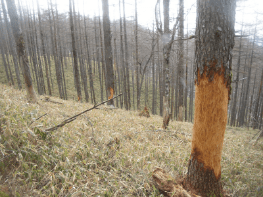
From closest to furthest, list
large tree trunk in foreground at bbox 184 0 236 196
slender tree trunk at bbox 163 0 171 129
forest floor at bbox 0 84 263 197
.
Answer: large tree trunk in foreground at bbox 184 0 236 196 < forest floor at bbox 0 84 263 197 < slender tree trunk at bbox 163 0 171 129

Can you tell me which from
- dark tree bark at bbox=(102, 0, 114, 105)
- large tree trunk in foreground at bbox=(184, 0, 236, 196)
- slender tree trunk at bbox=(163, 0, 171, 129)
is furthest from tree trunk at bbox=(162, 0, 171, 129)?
dark tree bark at bbox=(102, 0, 114, 105)

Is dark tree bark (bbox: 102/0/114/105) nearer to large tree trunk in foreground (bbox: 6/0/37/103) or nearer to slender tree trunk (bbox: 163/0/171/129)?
slender tree trunk (bbox: 163/0/171/129)

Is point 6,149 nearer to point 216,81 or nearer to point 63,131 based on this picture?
point 63,131

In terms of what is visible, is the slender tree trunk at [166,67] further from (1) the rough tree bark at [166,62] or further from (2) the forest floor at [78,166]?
(2) the forest floor at [78,166]

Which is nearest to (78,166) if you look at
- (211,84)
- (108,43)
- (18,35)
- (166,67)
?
(211,84)

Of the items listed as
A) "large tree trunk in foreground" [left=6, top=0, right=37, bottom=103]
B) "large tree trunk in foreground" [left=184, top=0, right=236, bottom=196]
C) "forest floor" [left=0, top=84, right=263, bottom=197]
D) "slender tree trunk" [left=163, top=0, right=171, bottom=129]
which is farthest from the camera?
"slender tree trunk" [left=163, top=0, right=171, bottom=129]

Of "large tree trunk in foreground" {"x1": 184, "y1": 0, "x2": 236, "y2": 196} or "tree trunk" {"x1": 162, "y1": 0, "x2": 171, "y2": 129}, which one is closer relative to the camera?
"large tree trunk in foreground" {"x1": 184, "y1": 0, "x2": 236, "y2": 196}

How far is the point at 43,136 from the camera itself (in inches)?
103

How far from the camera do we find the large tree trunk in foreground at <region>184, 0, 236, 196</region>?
176 cm

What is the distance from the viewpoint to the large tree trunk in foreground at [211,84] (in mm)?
1759

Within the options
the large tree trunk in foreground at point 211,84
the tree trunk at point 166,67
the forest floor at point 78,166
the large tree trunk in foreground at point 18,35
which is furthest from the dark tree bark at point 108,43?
the large tree trunk in foreground at point 211,84

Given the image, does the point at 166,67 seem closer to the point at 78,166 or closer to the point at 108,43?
the point at 78,166

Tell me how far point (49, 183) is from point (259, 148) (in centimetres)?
719

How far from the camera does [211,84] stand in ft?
5.94
